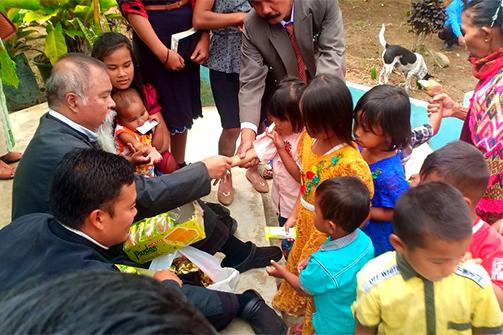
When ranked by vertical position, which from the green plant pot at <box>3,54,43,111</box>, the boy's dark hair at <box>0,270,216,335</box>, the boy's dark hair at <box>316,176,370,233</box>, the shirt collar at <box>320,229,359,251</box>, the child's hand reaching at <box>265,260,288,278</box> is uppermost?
the boy's dark hair at <box>0,270,216,335</box>

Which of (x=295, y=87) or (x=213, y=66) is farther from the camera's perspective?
(x=213, y=66)

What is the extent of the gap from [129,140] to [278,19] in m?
1.18

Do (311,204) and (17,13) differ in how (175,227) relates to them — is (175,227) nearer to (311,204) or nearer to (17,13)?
(311,204)

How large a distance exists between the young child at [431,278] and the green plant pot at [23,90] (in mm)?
4948

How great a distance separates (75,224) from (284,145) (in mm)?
1215

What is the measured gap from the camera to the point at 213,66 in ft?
11.3

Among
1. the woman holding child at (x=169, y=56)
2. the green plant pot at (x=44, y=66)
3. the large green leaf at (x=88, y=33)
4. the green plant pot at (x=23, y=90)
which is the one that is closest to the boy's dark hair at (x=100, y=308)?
the woman holding child at (x=169, y=56)

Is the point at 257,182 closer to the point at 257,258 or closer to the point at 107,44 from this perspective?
the point at 257,258

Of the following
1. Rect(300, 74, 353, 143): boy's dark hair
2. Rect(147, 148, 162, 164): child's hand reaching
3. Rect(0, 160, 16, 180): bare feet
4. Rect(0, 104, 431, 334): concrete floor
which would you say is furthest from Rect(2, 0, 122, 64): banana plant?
Rect(300, 74, 353, 143): boy's dark hair

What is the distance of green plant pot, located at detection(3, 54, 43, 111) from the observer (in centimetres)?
530

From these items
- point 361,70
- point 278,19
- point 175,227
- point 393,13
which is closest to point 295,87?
point 278,19

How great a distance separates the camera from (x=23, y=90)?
5.42 m

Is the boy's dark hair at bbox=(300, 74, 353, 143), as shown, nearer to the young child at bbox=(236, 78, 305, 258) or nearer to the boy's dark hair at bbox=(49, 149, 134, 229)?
the young child at bbox=(236, 78, 305, 258)

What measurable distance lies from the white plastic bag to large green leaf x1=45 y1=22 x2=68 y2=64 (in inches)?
118
